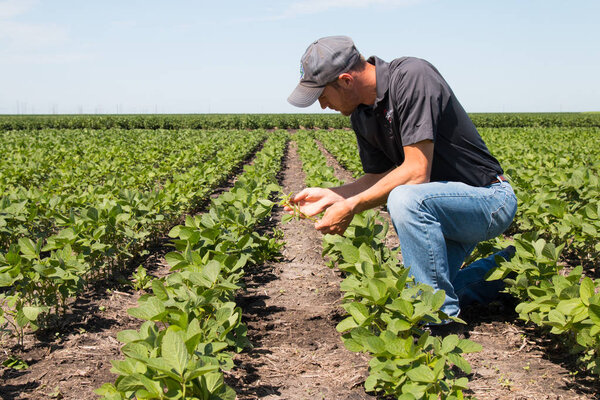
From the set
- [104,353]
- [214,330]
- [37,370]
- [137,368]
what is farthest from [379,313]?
[37,370]

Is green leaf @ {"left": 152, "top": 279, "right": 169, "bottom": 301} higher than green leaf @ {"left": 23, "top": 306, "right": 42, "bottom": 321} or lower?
higher

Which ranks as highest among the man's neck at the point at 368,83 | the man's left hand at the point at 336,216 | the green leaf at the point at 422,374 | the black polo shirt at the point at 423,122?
the man's neck at the point at 368,83

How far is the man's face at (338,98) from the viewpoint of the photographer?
2701 millimetres

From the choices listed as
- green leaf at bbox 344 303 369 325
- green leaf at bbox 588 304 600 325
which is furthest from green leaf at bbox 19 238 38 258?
green leaf at bbox 588 304 600 325

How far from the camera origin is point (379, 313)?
93.6 inches

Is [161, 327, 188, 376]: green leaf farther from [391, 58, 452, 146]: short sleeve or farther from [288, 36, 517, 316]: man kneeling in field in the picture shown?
[391, 58, 452, 146]: short sleeve

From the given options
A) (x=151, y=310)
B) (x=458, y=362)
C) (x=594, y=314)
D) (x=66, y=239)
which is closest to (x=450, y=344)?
(x=458, y=362)

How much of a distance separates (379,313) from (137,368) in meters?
1.19

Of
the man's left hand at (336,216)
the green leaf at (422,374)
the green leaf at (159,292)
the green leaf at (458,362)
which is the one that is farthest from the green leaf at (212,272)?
the green leaf at (458,362)

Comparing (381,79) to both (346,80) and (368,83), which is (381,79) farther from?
(346,80)

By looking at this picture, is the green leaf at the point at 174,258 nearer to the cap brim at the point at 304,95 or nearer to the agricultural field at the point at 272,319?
the agricultural field at the point at 272,319

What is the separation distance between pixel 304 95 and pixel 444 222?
1.08m

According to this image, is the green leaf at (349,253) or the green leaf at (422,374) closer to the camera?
the green leaf at (422,374)

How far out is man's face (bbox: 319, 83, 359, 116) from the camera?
8.86 ft
